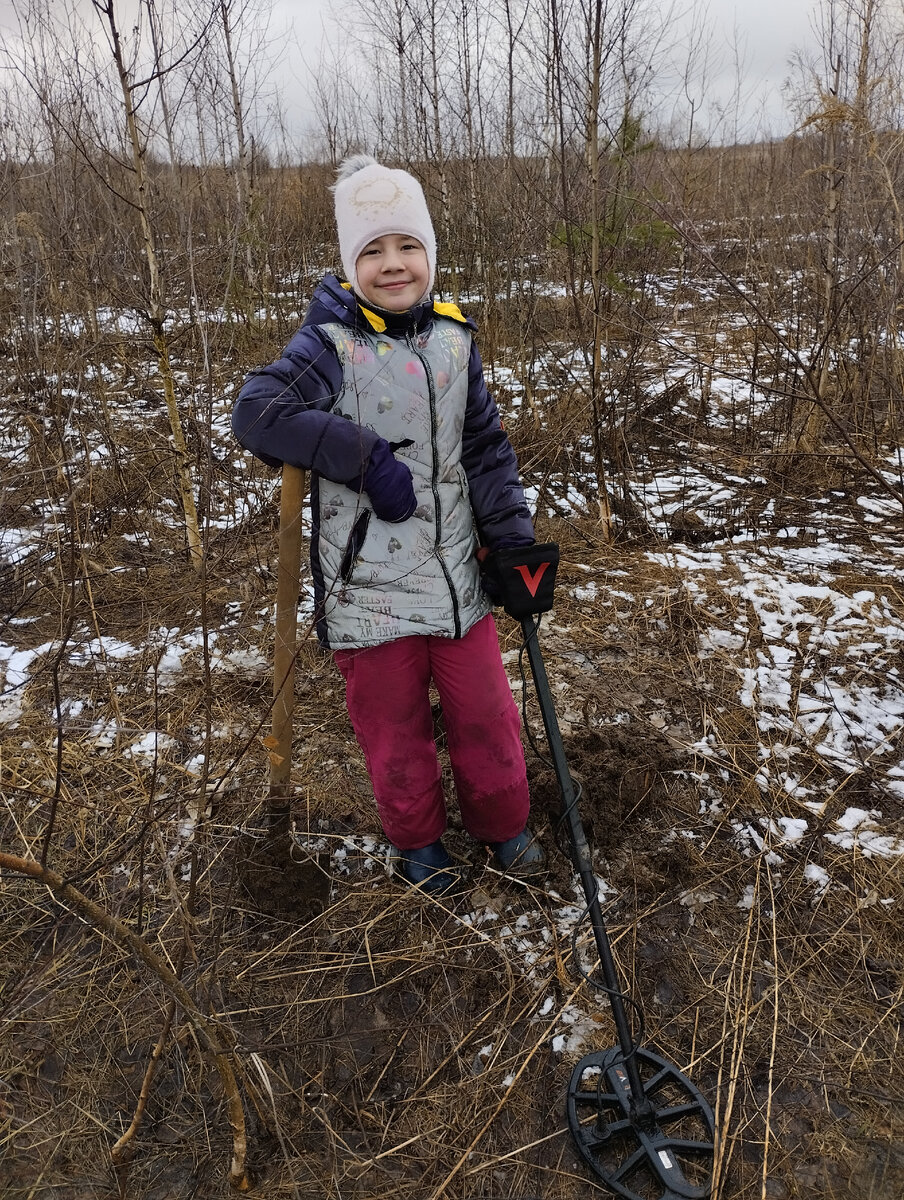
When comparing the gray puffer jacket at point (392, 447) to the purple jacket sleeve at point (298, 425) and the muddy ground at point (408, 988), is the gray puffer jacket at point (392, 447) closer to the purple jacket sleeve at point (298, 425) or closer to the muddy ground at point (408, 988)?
the purple jacket sleeve at point (298, 425)

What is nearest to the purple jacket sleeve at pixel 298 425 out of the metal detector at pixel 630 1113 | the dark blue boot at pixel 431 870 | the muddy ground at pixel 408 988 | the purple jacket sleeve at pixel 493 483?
the muddy ground at pixel 408 988

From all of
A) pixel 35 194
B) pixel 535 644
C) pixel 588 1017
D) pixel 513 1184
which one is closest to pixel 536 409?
pixel 535 644

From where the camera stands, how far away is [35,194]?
7.90m

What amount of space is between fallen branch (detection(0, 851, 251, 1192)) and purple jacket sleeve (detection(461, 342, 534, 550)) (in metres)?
1.28

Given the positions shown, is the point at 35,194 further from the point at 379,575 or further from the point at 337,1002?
the point at 337,1002

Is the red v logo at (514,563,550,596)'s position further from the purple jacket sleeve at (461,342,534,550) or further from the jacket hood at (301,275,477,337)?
the jacket hood at (301,275,477,337)

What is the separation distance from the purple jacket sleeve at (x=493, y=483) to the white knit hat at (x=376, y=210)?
14.0 inches

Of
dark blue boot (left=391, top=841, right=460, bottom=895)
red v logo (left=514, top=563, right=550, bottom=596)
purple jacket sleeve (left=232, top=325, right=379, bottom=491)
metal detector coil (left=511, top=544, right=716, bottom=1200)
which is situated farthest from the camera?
dark blue boot (left=391, top=841, right=460, bottom=895)

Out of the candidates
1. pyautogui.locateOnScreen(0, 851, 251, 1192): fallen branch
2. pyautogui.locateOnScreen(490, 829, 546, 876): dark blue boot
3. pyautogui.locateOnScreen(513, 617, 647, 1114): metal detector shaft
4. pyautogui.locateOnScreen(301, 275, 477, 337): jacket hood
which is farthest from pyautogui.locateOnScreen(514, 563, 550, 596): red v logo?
pyautogui.locateOnScreen(0, 851, 251, 1192): fallen branch

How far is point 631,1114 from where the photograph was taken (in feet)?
5.14

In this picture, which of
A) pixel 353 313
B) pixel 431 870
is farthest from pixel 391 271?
pixel 431 870

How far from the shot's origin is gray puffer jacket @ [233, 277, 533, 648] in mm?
1663

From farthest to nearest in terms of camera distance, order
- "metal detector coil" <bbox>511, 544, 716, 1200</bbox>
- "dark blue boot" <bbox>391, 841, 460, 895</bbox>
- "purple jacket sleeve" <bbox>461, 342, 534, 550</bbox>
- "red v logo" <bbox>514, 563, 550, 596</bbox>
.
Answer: "dark blue boot" <bbox>391, 841, 460, 895</bbox> < "purple jacket sleeve" <bbox>461, 342, 534, 550</bbox> < "red v logo" <bbox>514, 563, 550, 596</bbox> < "metal detector coil" <bbox>511, 544, 716, 1200</bbox>

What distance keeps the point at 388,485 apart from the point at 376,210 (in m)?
0.64
